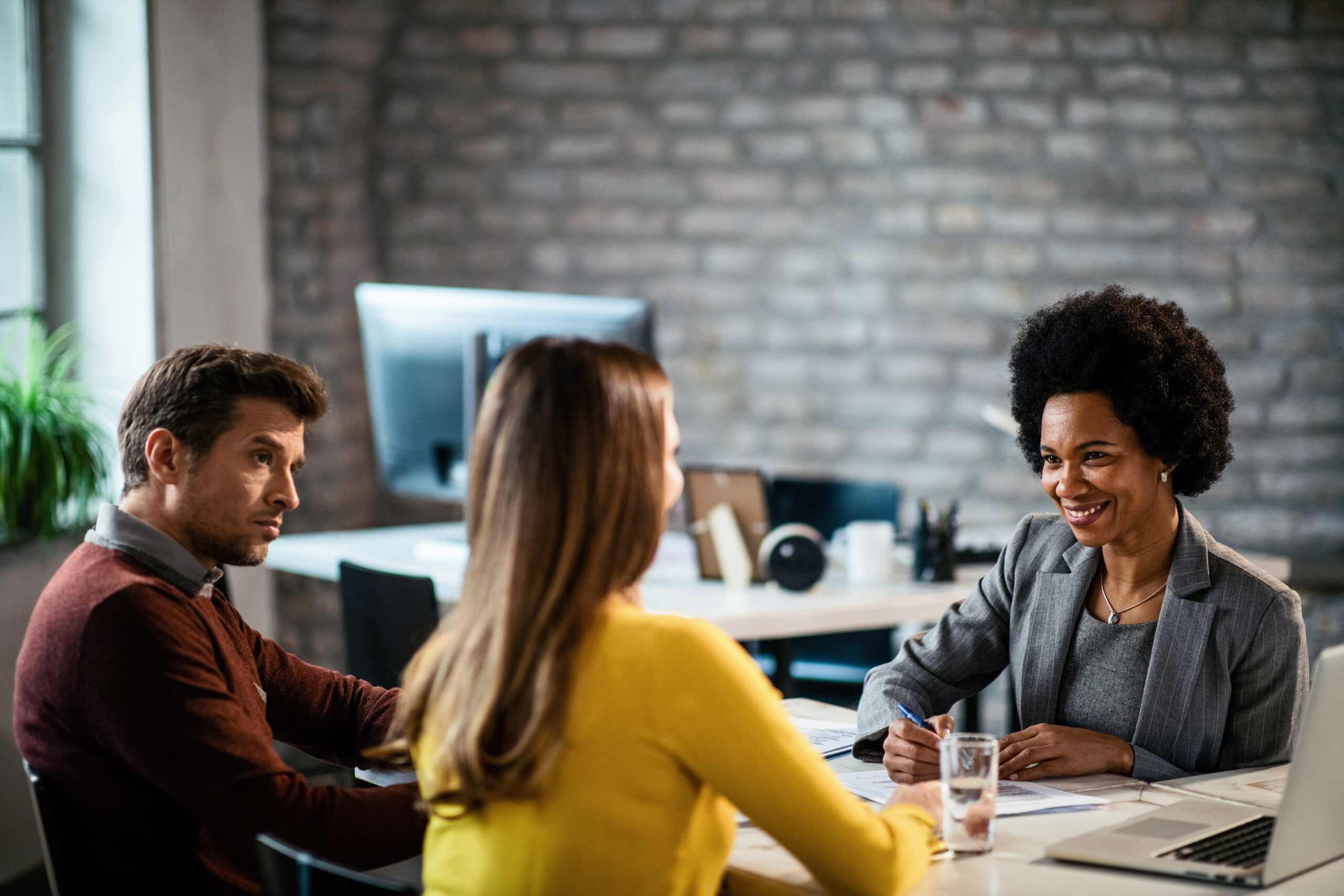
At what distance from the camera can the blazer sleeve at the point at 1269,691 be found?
180 centimetres

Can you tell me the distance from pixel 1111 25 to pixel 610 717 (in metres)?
3.38

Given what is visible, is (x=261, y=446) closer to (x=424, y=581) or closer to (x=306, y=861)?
(x=306, y=861)

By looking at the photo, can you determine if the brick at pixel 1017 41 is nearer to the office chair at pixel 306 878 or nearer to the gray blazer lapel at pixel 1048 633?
the gray blazer lapel at pixel 1048 633

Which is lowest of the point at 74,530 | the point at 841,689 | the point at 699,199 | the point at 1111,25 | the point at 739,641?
the point at 841,689

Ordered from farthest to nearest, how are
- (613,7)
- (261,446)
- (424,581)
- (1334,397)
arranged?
(613,7)
(1334,397)
(424,581)
(261,446)

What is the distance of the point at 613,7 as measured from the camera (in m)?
4.30

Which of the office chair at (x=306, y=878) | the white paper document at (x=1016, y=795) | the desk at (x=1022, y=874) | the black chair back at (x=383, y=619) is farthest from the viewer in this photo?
the black chair back at (x=383, y=619)

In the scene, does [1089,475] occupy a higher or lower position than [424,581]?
higher

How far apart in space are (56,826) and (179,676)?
8.7 inches

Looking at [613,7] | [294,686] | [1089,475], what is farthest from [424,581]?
[613,7]

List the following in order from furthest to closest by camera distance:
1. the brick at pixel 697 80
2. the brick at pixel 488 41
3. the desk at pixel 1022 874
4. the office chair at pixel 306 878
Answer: the brick at pixel 488 41
the brick at pixel 697 80
the desk at pixel 1022 874
the office chair at pixel 306 878

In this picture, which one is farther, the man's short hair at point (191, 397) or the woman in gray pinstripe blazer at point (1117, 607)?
the woman in gray pinstripe blazer at point (1117, 607)

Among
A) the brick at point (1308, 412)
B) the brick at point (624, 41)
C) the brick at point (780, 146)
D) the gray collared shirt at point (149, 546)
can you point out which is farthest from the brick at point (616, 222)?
the gray collared shirt at point (149, 546)

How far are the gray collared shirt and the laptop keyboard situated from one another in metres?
1.12
